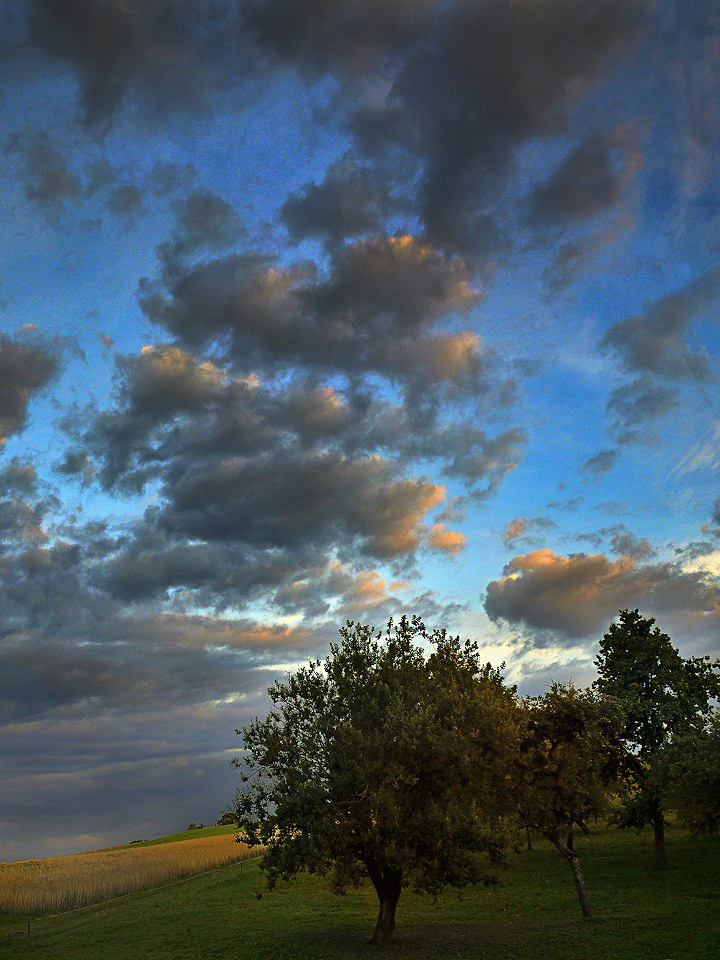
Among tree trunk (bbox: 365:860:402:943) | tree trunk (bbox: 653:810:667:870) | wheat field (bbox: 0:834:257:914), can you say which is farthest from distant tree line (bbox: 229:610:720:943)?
wheat field (bbox: 0:834:257:914)

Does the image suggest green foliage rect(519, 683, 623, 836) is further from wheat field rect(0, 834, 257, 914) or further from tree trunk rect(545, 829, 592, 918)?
wheat field rect(0, 834, 257, 914)

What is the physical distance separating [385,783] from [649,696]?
1311 inches

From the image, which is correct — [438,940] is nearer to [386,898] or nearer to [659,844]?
[386,898]

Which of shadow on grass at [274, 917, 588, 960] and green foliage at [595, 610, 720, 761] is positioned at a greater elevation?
green foliage at [595, 610, 720, 761]

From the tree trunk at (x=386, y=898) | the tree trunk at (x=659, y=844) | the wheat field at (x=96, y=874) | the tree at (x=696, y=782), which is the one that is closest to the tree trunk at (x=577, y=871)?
the tree trunk at (x=386, y=898)

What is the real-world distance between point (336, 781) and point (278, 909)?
2374cm

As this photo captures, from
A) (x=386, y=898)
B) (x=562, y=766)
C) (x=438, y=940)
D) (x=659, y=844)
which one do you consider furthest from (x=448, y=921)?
→ (x=659, y=844)

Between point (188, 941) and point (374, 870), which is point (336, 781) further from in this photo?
point (188, 941)

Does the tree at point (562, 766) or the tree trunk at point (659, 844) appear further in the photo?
the tree trunk at point (659, 844)

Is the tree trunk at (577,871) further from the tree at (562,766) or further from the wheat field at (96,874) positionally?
the wheat field at (96,874)

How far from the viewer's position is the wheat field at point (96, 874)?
6388 centimetres

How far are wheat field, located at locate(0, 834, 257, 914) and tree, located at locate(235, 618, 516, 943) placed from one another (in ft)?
147

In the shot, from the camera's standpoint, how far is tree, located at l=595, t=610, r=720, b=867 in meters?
51.4

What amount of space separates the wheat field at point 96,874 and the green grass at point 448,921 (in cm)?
425
